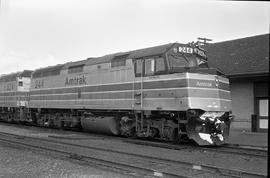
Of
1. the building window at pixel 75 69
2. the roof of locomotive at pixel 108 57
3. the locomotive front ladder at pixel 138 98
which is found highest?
the roof of locomotive at pixel 108 57

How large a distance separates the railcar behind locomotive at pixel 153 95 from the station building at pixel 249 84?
16.7 ft

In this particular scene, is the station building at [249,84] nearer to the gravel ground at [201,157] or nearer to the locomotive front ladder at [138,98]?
the locomotive front ladder at [138,98]

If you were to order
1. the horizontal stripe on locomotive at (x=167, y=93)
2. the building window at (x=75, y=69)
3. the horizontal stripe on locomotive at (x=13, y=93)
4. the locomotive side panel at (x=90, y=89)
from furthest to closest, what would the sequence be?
the horizontal stripe on locomotive at (x=13, y=93), the building window at (x=75, y=69), the locomotive side panel at (x=90, y=89), the horizontal stripe on locomotive at (x=167, y=93)

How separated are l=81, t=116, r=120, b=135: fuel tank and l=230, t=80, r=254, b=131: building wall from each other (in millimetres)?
7861

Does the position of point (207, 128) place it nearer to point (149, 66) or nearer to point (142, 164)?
point (149, 66)

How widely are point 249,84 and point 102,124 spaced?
346 inches

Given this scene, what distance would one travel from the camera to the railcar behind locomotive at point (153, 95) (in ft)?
40.4

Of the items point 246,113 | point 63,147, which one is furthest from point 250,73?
point 63,147

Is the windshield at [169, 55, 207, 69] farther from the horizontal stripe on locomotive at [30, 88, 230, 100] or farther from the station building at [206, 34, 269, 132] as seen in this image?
the station building at [206, 34, 269, 132]

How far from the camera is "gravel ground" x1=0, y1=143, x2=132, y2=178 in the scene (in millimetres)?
7672

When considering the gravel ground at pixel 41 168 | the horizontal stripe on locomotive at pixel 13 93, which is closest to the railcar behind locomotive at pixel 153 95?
the gravel ground at pixel 41 168

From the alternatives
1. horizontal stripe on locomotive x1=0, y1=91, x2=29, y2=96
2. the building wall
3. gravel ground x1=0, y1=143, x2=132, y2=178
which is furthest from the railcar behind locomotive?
horizontal stripe on locomotive x1=0, y1=91, x2=29, y2=96

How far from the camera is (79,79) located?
17766mm

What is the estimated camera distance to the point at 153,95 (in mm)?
13375
